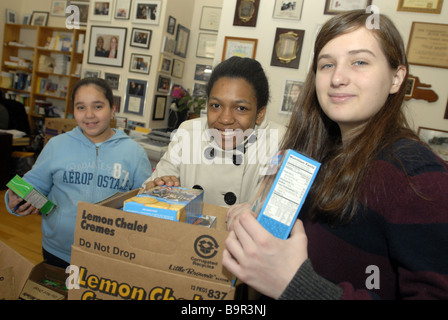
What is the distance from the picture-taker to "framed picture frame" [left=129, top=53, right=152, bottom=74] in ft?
13.5

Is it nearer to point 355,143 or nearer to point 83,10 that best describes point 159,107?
point 83,10

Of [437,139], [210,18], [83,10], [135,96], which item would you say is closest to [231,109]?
[437,139]

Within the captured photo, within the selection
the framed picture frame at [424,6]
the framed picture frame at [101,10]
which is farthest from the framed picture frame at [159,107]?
the framed picture frame at [424,6]

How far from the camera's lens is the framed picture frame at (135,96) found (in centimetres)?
417

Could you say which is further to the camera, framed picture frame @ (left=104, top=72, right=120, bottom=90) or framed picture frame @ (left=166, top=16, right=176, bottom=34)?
framed picture frame @ (left=104, top=72, right=120, bottom=90)

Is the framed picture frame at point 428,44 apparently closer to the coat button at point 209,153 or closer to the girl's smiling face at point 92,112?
the coat button at point 209,153

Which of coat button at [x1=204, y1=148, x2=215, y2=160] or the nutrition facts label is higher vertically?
the nutrition facts label

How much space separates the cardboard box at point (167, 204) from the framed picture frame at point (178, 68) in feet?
13.0

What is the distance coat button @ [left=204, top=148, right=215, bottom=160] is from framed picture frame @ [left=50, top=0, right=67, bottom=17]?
5.79 meters

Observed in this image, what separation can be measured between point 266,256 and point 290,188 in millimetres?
129

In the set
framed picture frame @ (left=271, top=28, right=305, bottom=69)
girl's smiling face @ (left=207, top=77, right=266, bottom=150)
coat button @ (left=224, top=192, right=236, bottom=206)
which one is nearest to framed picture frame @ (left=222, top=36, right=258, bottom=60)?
framed picture frame @ (left=271, top=28, right=305, bottom=69)

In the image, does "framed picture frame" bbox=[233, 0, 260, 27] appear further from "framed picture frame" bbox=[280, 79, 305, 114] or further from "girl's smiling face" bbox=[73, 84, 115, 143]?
"girl's smiling face" bbox=[73, 84, 115, 143]

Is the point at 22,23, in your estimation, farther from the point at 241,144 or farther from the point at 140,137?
the point at 241,144
